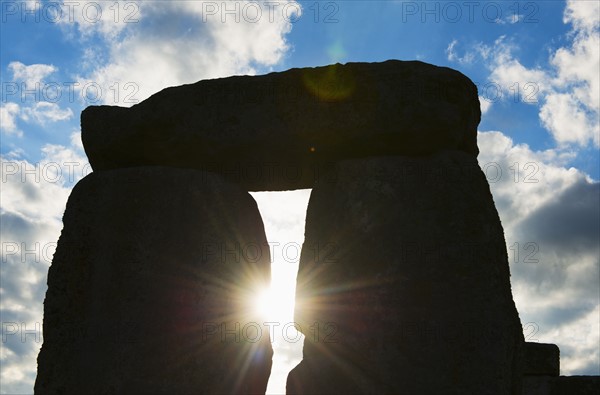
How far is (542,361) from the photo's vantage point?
21.7 feet

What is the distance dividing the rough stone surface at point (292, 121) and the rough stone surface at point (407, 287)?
21 centimetres

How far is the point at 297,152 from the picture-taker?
431 cm

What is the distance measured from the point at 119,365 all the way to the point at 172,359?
0.32 meters

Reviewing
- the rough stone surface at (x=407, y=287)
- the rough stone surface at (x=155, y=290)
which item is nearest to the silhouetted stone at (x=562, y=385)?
the rough stone surface at (x=407, y=287)

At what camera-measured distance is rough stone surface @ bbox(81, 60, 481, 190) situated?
4.10 metres

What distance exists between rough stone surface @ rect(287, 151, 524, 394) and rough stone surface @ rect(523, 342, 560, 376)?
3.04 meters

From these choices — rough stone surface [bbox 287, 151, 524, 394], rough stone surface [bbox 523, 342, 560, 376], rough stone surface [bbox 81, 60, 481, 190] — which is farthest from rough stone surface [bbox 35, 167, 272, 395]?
rough stone surface [bbox 523, 342, 560, 376]

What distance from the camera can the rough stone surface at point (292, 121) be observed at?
13.4 ft

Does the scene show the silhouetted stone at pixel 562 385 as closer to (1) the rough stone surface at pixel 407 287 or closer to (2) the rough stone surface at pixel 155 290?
(1) the rough stone surface at pixel 407 287

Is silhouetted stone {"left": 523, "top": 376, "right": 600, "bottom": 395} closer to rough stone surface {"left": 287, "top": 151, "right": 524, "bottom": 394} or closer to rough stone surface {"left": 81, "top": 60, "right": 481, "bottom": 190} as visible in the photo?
rough stone surface {"left": 287, "top": 151, "right": 524, "bottom": 394}

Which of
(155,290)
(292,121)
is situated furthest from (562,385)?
(155,290)

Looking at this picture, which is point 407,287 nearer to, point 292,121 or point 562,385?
point 292,121

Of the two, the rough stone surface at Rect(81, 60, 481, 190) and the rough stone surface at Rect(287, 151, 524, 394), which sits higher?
the rough stone surface at Rect(81, 60, 481, 190)

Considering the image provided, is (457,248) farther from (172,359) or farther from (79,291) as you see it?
(79,291)
